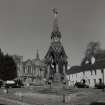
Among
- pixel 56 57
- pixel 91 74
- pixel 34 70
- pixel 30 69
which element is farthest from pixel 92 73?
pixel 34 70

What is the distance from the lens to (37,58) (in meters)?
128

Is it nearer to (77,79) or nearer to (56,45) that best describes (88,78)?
(77,79)

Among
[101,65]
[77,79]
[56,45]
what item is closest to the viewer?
[56,45]

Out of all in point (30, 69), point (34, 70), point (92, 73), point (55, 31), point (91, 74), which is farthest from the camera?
point (34, 70)

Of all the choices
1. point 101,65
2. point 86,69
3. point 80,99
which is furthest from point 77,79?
point 80,99

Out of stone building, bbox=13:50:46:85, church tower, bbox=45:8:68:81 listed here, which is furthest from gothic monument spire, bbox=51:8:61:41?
stone building, bbox=13:50:46:85

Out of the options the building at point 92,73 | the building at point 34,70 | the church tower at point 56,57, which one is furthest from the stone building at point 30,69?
the church tower at point 56,57

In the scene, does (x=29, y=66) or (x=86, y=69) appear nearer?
(x=86, y=69)

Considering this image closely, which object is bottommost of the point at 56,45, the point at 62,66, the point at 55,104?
the point at 55,104

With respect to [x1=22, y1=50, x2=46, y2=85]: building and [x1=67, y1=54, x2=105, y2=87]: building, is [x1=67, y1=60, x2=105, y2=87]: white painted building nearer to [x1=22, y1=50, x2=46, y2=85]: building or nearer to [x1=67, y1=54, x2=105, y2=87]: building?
[x1=67, y1=54, x2=105, y2=87]: building

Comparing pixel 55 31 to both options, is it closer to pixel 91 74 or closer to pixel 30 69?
pixel 91 74

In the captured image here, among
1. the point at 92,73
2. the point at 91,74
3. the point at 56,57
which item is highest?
the point at 56,57

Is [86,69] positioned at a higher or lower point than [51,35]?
lower

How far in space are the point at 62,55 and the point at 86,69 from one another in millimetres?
25407
